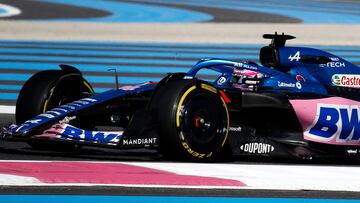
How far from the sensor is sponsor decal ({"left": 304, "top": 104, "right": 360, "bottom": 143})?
7.38 metres

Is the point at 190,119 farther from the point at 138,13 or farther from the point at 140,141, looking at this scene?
the point at 138,13

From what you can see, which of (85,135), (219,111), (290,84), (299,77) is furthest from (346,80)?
(85,135)

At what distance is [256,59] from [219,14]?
889cm

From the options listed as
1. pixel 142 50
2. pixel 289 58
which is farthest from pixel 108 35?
pixel 289 58

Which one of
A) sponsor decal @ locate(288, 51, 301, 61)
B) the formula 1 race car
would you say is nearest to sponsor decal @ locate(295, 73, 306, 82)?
the formula 1 race car

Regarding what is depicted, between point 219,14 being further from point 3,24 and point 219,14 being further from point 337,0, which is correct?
point 337,0

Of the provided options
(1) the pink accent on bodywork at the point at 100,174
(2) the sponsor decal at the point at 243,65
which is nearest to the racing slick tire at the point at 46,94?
(1) the pink accent on bodywork at the point at 100,174

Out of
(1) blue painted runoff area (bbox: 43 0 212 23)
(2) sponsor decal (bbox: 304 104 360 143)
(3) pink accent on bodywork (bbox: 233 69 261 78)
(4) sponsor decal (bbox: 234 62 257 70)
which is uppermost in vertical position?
(1) blue painted runoff area (bbox: 43 0 212 23)

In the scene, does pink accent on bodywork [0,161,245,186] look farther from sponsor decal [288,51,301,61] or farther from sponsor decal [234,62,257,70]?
sponsor decal [288,51,301,61]

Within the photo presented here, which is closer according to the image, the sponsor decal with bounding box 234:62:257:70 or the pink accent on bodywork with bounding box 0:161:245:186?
the pink accent on bodywork with bounding box 0:161:245:186

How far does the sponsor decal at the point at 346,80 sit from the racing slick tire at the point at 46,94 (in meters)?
2.13

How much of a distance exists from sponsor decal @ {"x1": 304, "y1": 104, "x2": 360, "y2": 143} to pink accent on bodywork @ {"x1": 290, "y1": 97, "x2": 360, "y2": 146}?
1cm

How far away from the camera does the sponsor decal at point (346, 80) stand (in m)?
7.87

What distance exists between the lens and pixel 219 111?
22.8ft
